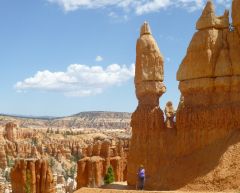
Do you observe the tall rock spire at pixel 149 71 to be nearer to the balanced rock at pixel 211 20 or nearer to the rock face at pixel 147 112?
A: the rock face at pixel 147 112

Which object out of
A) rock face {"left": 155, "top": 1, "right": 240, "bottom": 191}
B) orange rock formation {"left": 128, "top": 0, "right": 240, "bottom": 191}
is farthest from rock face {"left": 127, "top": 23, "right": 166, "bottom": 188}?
rock face {"left": 155, "top": 1, "right": 240, "bottom": 191}

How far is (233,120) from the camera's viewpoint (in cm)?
2386

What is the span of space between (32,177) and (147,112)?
29418 millimetres

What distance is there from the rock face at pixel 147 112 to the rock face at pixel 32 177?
2636cm

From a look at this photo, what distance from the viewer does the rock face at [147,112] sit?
26.9 metres

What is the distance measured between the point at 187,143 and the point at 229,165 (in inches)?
124

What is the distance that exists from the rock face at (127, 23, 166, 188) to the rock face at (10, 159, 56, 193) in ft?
86.5

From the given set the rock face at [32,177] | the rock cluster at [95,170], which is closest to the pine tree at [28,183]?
the rock face at [32,177]

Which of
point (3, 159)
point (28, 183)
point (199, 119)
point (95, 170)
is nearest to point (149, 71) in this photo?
point (199, 119)

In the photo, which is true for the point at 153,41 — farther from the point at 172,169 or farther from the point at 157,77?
the point at 172,169

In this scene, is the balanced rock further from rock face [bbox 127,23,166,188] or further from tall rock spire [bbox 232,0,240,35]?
rock face [bbox 127,23,166,188]

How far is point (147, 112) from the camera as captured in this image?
89.1ft

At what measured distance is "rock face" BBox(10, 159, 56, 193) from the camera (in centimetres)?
5194

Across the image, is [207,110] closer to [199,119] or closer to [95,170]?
[199,119]
